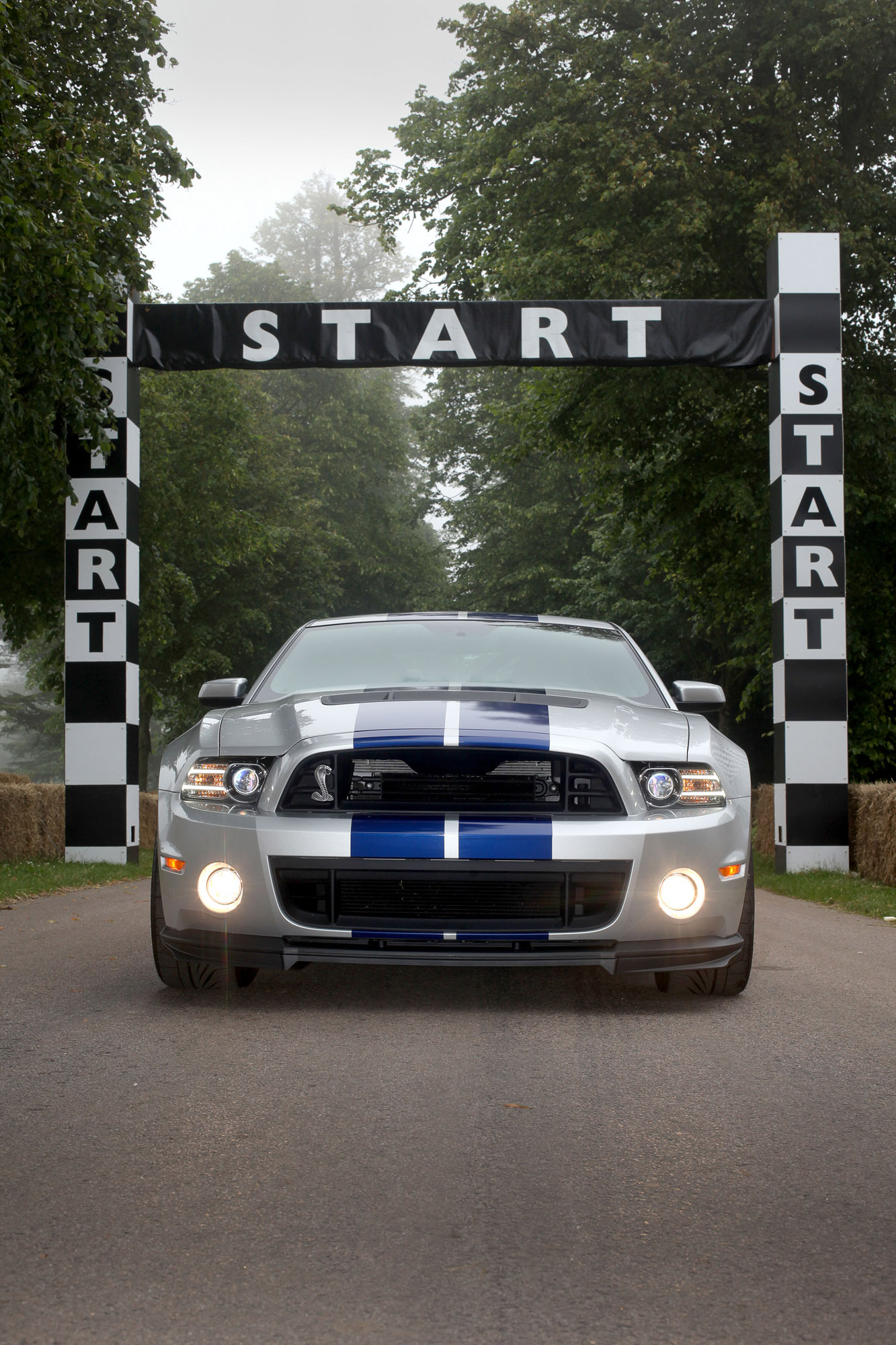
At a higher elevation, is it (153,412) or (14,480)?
(153,412)

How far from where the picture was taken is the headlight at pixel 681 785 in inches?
207

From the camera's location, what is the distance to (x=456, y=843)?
199 inches

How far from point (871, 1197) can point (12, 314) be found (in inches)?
417

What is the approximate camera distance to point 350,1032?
16.4ft

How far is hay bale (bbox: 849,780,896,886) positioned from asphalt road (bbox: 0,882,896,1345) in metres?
6.96

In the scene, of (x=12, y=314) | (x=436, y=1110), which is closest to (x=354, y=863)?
(x=436, y=1110)

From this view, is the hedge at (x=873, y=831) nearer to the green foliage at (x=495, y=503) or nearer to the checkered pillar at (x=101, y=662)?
the checkered pillar at (x=101, y=662)

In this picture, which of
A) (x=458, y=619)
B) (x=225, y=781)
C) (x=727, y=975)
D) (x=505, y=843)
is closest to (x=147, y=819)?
(x=458, y=619)

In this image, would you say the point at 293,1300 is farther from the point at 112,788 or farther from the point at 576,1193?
the point at 112,788

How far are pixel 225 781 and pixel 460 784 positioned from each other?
87cm

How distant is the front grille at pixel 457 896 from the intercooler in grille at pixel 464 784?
26 cm

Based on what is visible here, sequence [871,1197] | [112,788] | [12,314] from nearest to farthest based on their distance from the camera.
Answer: [871,1197], [12,314], [112,788]

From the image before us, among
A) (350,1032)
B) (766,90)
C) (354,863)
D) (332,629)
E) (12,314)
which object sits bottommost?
(350,1032)

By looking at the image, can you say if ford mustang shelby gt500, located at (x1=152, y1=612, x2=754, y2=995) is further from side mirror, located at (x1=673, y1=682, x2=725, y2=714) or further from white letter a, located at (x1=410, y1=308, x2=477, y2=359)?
white letter a, located at (x1=410, y1=308, x2=477, y2=359)
